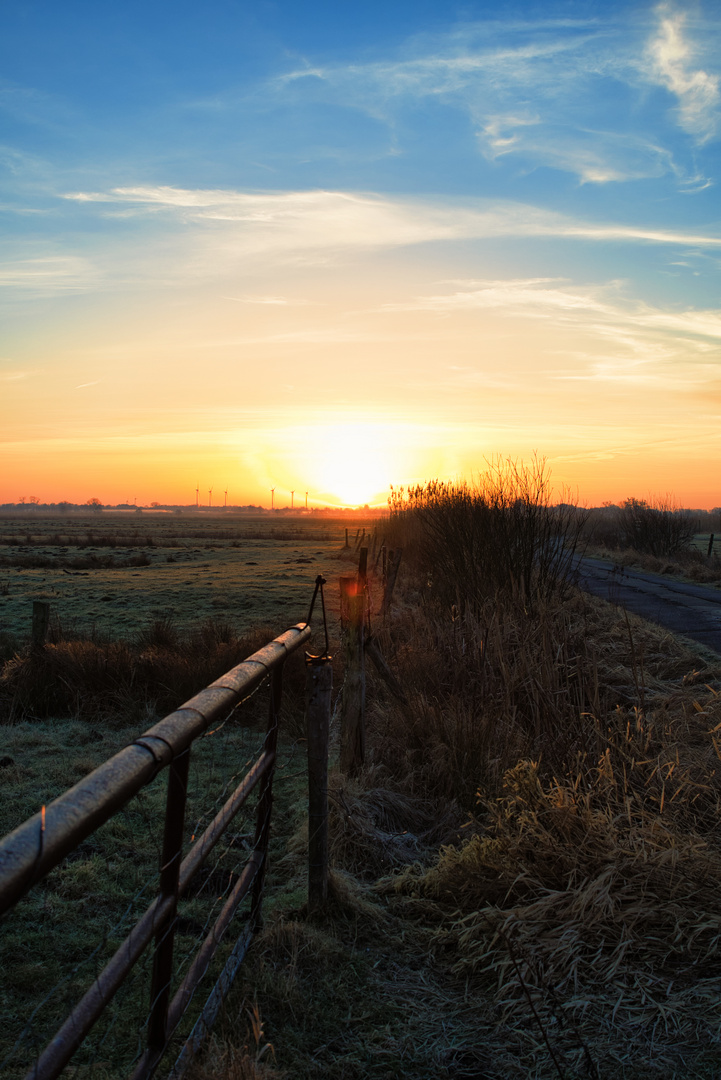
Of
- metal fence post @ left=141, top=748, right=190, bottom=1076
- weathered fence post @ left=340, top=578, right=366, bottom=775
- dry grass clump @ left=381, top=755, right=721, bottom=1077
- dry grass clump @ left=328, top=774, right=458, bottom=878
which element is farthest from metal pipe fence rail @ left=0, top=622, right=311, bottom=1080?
weathered fence post @ left=340, top=578, right=366, bottom=775

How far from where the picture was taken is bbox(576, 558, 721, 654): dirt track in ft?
36.5

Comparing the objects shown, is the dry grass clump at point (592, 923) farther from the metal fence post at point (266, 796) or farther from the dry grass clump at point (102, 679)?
the dry grass clump at point (102, 679)

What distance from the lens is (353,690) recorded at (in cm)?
543

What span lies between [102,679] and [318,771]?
575 centimetres

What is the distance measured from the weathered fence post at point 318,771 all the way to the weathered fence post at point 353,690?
1.87 meters

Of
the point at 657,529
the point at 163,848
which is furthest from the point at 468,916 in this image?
the point at 657,529

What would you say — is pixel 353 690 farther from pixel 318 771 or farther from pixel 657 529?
pixel 657 529

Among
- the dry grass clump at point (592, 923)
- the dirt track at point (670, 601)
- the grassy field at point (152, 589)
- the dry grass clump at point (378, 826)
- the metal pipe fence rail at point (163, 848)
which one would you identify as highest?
the metal pipe fence rail at point (163, 848)

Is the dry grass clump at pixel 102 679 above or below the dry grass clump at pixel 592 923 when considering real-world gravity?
below

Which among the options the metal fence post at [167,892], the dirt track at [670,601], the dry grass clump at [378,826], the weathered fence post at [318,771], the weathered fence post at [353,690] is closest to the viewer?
the metal fence post at [167,892]

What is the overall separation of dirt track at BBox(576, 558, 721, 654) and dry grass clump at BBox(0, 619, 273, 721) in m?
4.78

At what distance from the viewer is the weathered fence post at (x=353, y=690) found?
541cm

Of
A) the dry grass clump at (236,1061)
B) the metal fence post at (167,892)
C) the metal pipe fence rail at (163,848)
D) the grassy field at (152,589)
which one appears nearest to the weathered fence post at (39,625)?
the grassy field at (152,589)

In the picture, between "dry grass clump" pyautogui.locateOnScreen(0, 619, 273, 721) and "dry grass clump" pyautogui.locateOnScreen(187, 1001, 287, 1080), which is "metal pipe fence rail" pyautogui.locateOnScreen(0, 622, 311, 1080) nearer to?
"dry grass clump" pyautogui.locateOnScreen(187, 1001, 287, 1080)
